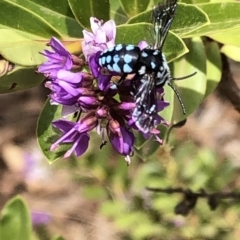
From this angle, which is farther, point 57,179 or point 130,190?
point 57,179

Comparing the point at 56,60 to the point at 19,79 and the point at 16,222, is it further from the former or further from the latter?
the point at 16,222

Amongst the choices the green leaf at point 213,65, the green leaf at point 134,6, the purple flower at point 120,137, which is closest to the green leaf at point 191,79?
the green leaf at point 213,65

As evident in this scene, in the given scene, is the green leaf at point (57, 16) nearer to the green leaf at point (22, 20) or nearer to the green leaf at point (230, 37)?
the green leaf at point (22, 20)

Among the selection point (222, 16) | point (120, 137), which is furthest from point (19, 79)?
point (222, 16)

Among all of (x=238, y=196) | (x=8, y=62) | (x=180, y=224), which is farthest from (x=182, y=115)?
(x=180, y=224)

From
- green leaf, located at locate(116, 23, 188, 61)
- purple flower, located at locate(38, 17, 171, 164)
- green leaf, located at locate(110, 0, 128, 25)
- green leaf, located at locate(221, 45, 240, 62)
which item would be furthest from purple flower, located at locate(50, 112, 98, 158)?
green leaf, located at locate(221, 45, 240, 62)

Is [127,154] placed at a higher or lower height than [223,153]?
higher

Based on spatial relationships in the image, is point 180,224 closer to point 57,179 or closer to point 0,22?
point 57,179
